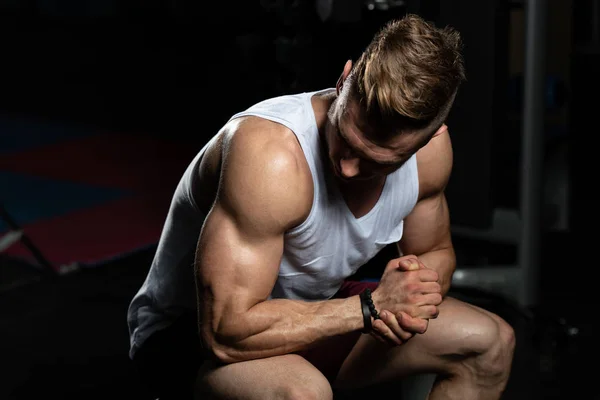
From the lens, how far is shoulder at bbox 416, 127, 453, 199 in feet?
5.49

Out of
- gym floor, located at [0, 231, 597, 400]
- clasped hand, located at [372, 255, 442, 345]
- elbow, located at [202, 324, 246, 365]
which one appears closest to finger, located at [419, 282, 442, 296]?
clasped hand, located at [372, 255, 442, 345]

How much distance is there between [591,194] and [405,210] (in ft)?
7.43

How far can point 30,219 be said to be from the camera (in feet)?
12.5

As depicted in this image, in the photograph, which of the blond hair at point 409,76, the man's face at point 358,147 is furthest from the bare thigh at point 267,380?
the blond hair at point 409,76

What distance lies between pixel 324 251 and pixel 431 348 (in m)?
0.28

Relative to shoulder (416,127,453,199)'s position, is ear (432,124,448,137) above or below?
above

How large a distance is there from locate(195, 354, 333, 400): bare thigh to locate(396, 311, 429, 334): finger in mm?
156

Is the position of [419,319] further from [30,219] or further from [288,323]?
[30,219]

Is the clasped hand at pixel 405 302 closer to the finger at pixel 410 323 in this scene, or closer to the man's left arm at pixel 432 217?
the finger at pixel 410 323

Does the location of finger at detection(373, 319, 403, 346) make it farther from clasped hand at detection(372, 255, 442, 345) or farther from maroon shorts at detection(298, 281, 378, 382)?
maroon shorts at detection(298, 281, 378, 382)

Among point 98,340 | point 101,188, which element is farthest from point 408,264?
point 101,188

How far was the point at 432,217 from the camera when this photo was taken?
1752mm

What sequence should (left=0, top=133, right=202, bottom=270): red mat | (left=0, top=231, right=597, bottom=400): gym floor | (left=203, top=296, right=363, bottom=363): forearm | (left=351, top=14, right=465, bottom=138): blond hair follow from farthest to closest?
(left=0, top=133, right=202, bottom=270): red mat < (left=0, top=231, right=597, bottom=400): gym floor < (left=203, top=296, right=363, bottom=363): forearm < (left=351, top=14, right=465, bottom=138): blond hair

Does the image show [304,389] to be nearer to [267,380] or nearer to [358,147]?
[267,380]
